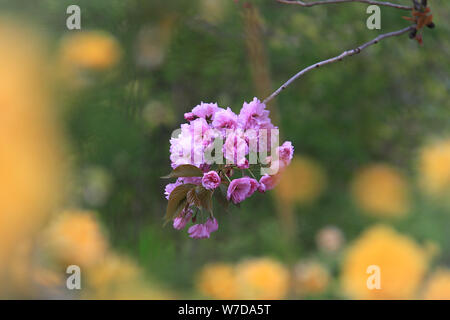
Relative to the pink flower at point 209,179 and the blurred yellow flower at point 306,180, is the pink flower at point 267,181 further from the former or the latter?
the blurred yellow flower at point 306,180

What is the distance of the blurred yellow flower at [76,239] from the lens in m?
1.17

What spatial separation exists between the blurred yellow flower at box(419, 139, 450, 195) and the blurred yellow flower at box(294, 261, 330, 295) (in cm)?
53

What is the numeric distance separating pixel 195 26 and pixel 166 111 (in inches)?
11.9

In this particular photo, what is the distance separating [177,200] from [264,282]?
73 cm

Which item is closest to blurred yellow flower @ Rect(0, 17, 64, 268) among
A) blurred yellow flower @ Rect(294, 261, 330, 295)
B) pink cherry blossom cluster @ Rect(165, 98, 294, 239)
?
pink cherry blossom cluster @ Rect(165, 98, 294, 239)

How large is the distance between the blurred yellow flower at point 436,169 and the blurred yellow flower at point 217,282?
2.25ft

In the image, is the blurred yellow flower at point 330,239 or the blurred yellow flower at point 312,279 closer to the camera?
the blurred yellow flower at point 312,279

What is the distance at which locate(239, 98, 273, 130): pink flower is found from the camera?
2.07ft

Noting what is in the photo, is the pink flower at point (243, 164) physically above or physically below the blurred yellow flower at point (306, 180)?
below

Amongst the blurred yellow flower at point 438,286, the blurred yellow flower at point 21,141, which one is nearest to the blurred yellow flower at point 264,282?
the blurred yellow flower at point 438,286

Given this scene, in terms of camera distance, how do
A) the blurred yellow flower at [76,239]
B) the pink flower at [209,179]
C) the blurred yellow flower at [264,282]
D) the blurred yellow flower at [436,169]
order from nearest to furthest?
the pink flower at [209,179] < the blurred yellow flower at [76,239] < the blurred yellow flower at [264,282] < the blurred yellow flower at [436,169]

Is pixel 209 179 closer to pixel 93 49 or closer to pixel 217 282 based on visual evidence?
pixel 217 282

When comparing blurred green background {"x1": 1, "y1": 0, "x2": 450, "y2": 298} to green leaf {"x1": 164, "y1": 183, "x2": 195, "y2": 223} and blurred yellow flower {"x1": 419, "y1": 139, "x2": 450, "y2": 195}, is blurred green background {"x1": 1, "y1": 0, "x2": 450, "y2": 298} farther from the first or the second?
green leaf {"x1": 164, "y1": 183, "x2": 195, "y2": 223}

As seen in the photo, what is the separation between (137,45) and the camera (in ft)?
4.65
